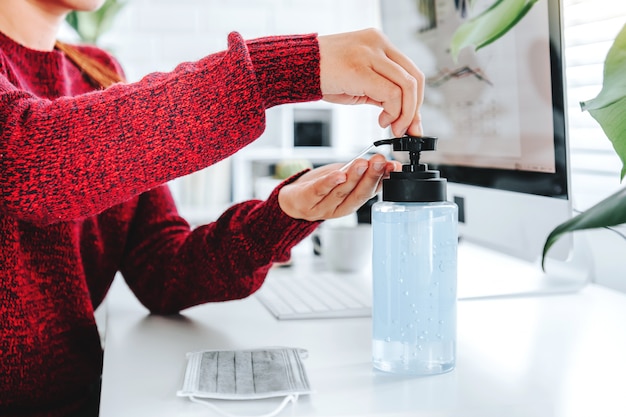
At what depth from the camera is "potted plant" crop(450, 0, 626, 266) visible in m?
0.39

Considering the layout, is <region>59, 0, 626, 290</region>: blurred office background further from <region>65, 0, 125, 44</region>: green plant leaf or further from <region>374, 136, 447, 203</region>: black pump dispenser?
<region>374, 136, 447, 203</region>: black pump dispenser

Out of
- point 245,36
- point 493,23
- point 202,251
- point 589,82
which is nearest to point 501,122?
point 589,82

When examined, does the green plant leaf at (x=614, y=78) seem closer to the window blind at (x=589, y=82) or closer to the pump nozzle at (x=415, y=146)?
the pump nozzle at (x=415, y=146)

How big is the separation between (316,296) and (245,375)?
1.13ft

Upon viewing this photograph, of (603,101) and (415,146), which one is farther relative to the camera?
(415,146)

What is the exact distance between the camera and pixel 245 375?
576mm

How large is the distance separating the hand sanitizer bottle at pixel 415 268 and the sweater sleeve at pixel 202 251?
0.18 metres

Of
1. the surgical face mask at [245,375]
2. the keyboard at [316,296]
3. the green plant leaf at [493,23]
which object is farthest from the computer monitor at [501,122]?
the surgical face mask at [245,375]

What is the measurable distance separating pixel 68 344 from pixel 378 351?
0.38 meters

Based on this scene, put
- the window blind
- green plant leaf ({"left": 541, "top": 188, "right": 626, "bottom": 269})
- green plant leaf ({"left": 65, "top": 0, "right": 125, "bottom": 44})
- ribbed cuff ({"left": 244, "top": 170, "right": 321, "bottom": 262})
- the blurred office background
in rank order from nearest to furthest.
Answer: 1. green plant leaf ({"left": 541, "top": 188, "right": 626, "bottom": 269})
2. ribbed cuff ({"left": 244, "top": 170, "right": 321, "bottom": 262})
3. the window blind
4. green plant leaf ({"left": 65, "top": 0, "right": 125, "bottom": 44})
5. the blurred office background

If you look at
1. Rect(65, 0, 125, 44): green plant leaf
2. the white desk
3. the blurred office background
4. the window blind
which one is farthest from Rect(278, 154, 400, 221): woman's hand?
the blurred office background

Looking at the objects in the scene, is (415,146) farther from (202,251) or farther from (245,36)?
(245,36)

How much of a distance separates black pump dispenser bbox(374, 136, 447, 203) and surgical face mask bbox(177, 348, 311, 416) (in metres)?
0.17

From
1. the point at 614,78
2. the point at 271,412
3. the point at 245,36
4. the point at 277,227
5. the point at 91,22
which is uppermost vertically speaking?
the point at 245,36
